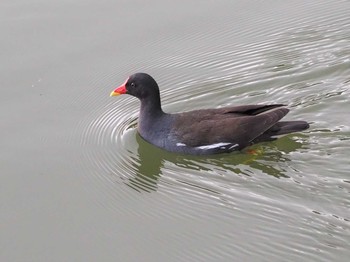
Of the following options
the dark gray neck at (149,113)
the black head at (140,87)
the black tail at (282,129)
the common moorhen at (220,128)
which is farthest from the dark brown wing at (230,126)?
the black head at (140,87)

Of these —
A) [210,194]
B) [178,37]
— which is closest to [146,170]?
[210,194]

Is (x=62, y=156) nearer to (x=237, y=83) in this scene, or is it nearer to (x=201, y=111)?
(x=201, y=111)

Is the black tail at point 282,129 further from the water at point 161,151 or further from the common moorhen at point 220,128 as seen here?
the water at point 161,151

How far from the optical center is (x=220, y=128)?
831 cm

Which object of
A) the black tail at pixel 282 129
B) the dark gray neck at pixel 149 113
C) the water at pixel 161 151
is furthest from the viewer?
the dark gray neck at pixel 149 113

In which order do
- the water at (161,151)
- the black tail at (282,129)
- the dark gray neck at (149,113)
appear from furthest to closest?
the dark gray neck at (149,113) → the black tail at (282,129) → the water at (161,151)

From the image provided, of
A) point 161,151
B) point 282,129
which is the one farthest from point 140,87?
point 282,129

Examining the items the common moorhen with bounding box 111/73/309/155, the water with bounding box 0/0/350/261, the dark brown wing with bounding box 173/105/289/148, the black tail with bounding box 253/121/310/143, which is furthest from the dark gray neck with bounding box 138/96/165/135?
the black tail with bounding box 253/121/310/143

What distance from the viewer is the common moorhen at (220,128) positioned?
8.29m

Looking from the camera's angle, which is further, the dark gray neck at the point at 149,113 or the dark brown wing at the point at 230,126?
the dark gray neck at the point at 149,113

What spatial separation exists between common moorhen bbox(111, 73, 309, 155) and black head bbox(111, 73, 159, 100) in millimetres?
329

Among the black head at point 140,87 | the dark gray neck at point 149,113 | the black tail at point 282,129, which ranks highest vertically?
the black head at point 140,87

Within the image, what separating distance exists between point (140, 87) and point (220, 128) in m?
1.04

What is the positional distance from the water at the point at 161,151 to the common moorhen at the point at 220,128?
122 millimetres
